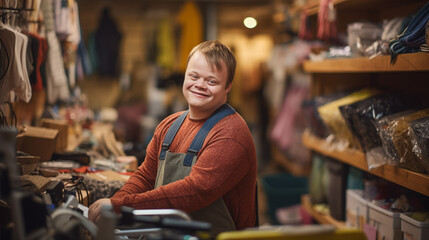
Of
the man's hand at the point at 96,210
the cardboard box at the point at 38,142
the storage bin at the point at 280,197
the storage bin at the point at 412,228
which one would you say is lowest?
the storage bin at the point at 280,197

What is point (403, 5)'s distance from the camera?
10.6 ft

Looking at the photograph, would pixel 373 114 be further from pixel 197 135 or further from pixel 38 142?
pixel 38 142

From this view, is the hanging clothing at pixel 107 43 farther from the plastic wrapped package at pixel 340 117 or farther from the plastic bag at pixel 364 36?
the plastic bag at pixel 364 36

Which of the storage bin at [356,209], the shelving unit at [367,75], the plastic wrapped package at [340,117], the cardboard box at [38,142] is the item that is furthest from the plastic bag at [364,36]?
the cardboard box at [38,142]

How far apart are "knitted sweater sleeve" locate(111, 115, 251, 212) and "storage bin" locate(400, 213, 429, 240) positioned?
0.99 meters

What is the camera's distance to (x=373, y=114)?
8.94 feet

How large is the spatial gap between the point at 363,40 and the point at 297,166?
321 cm

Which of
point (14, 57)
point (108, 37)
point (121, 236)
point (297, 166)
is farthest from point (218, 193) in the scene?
point (108, 37)

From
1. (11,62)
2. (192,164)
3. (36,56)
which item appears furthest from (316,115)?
(11,62)

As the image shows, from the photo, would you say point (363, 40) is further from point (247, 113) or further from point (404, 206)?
point (247, 113)

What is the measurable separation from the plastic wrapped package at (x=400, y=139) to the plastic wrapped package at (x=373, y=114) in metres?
0.12

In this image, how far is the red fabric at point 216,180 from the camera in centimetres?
195

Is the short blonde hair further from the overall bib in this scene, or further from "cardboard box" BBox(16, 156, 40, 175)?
"cardboard box" BBox(16, 156, 40, 175)

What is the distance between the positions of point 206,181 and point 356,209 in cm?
143
